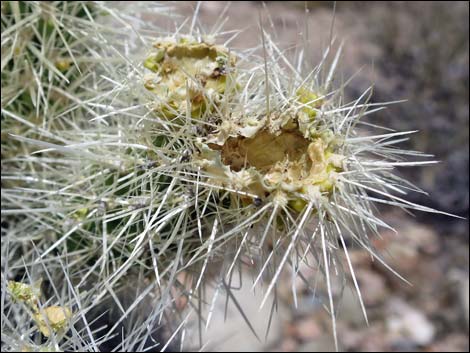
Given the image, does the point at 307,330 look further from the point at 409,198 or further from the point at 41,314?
the point at 41,314

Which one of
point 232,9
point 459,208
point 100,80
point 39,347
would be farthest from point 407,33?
point 39,347

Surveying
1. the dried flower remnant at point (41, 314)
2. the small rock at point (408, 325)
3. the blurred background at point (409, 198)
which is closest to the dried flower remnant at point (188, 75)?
the dried flower remnant at point (41, 314)

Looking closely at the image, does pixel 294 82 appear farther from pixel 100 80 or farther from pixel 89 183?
pixel 100 80

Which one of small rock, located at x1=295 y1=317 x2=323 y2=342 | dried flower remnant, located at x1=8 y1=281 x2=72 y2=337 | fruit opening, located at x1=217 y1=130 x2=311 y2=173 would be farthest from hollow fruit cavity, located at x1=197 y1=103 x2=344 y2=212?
small rock, located at x1=295 y1=317 x2=323 y2=342

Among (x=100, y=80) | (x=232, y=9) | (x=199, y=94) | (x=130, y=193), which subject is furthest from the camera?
(x=232, y=9)

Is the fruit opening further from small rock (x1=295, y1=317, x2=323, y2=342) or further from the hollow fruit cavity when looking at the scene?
small rock (x1=295, y1=317, x2=323, y2=342)
